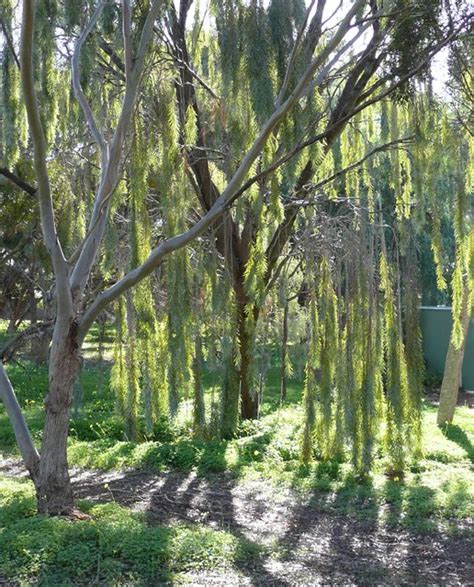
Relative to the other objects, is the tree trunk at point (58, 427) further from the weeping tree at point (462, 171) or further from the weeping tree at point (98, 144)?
the weeping tree at point (462, 171)

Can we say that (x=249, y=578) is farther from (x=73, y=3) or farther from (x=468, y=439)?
(x=468, y=439)

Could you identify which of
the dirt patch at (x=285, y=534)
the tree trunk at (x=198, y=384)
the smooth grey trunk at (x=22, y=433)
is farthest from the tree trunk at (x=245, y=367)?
the smooth grey trunk at (x=22, y=433)

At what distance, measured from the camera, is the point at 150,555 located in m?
4.58

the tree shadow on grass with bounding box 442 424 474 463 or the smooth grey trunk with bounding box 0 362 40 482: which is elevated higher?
the smooth grey trunk with bounding box 0 362 40 482

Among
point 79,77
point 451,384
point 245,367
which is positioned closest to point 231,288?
point 245,367

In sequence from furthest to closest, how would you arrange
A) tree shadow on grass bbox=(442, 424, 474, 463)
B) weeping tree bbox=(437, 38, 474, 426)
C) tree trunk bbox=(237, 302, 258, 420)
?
tree shadow on grass bbox=(442, 424, 474, 463), tree trunk bbox=(237, 302, 258, 420), weeping tree bbox=(437, 38, 474, 426)

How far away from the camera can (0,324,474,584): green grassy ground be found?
177 inches

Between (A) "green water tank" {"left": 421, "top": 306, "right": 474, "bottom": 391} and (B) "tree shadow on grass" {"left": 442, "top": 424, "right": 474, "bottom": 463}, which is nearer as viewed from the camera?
(B) "tree shadow on grass" {"left": 442, "top": 424, "right": 474, "bottom": 463}

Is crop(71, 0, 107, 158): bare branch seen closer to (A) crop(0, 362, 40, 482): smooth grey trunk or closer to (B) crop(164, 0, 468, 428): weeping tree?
(B) crop(164, 0, 468, 428): weeping tree

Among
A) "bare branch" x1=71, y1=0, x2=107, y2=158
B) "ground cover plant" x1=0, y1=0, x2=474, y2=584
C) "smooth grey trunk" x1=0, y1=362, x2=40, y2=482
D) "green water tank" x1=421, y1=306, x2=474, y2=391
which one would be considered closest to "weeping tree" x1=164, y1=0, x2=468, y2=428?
"ground cover plant" x1=0, y1=0, x2=474, y2=584

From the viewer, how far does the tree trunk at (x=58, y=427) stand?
17.4 ft

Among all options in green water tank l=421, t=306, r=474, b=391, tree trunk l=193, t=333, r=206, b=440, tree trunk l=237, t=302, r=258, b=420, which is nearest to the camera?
tree trunk l=193, t=333, r=206, b=440

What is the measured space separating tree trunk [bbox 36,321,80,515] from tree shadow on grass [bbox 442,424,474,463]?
15.3 feet

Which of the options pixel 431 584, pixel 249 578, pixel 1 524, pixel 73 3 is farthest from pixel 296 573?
pixel 73 3
